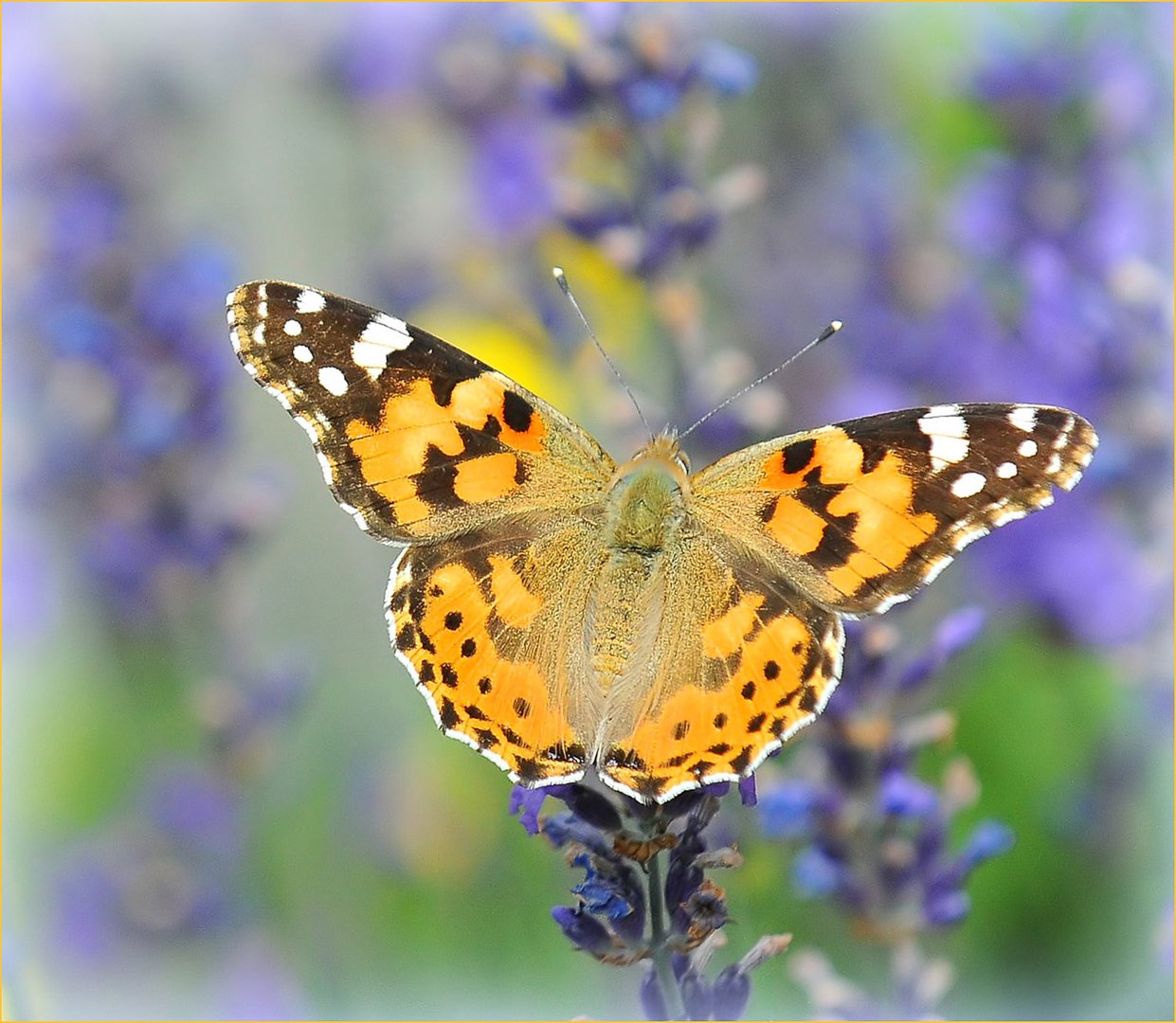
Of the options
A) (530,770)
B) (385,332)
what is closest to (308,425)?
(385,332)

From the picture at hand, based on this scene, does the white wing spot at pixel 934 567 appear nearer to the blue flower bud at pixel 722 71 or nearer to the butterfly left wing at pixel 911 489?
the butterfly left wing at pixel 911 489

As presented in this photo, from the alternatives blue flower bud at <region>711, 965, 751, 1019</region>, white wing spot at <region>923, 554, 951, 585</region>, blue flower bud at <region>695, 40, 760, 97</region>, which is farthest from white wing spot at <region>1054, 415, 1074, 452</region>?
blue flower bud at <region>695, 40, 760, 97</region>

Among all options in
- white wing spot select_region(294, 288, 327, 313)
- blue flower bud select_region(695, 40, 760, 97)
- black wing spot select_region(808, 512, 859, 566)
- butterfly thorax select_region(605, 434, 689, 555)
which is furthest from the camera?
blue flower bud select_region(695, 40, 760, 97)

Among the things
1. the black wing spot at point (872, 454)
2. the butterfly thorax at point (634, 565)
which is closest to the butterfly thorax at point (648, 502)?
the butterfly thorax at point (634, 565)

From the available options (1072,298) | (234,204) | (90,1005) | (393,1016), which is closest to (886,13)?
(1072,298)

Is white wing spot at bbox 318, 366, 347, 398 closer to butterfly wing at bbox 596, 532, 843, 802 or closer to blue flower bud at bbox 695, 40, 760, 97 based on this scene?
butterfly wing at bbox 596, 532, 843, 802

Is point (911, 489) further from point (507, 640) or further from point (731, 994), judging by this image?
point (731, 994)

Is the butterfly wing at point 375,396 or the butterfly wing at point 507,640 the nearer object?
the butterfly wing at point 507,640

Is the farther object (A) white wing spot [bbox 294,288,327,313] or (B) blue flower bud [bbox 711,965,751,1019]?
(A) white wing spot [bbox 294,288,327,313]
